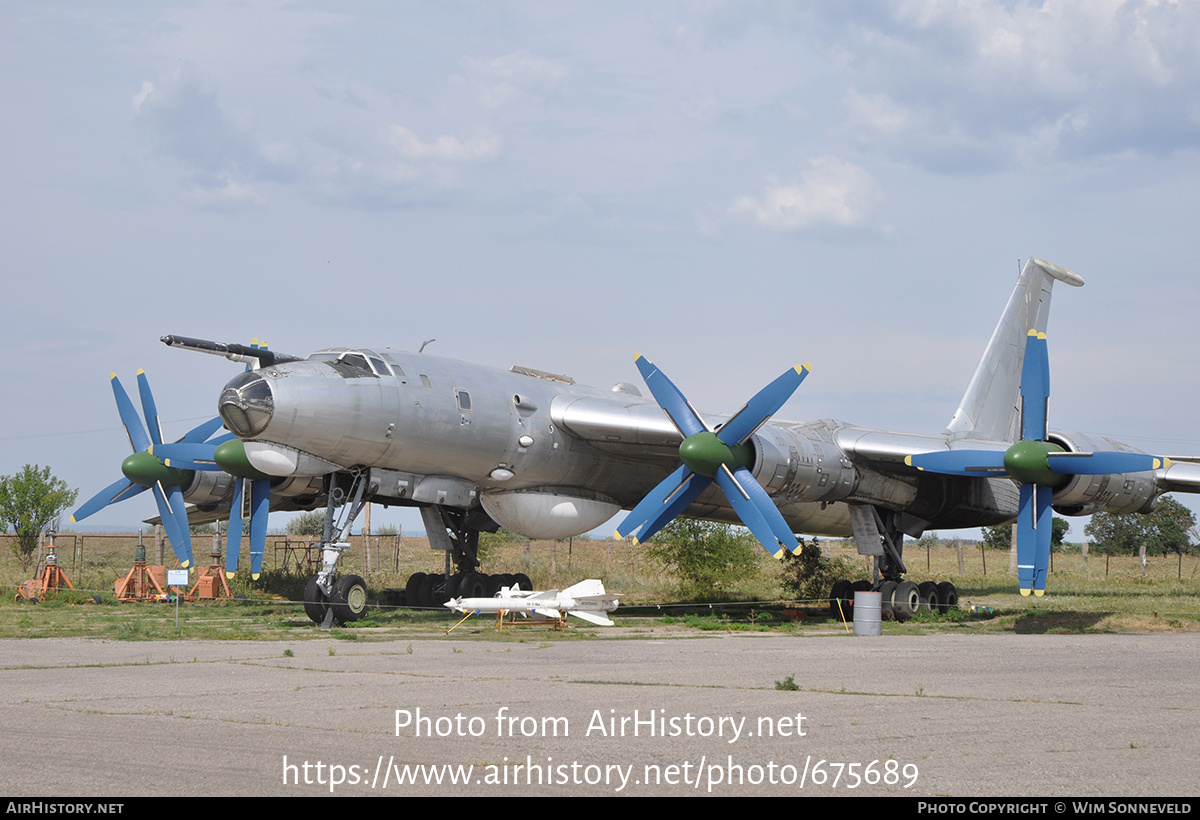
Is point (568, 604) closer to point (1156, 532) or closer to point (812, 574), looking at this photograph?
point (812, 574)

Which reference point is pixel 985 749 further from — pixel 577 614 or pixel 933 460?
pixel 933 460

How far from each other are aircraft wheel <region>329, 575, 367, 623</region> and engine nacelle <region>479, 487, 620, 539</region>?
3471 mm

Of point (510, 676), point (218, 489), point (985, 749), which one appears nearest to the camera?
point (985, 749)

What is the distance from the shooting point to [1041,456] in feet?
58.1

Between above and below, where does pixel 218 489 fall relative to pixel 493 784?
above

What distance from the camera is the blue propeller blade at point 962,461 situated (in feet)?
61.4

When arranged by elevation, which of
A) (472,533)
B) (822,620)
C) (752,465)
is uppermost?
(752,465)

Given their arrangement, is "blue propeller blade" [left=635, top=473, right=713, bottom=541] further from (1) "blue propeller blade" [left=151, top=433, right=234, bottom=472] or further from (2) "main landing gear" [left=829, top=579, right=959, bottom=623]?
(1) "blue propeller blade" [left=151, top=433, right=234, bottom=472]

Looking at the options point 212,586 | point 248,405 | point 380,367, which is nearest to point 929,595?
point 380,367

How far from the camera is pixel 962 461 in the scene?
18922 millimetres

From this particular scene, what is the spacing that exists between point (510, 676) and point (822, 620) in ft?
40.3

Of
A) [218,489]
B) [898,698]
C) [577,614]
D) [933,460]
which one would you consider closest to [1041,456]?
[933,460]

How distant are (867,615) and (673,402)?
473cm

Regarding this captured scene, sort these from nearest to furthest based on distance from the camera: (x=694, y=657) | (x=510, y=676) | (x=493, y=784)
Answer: (x=493, y=784) < (x=510, y=676) < (x=694, y=657)
